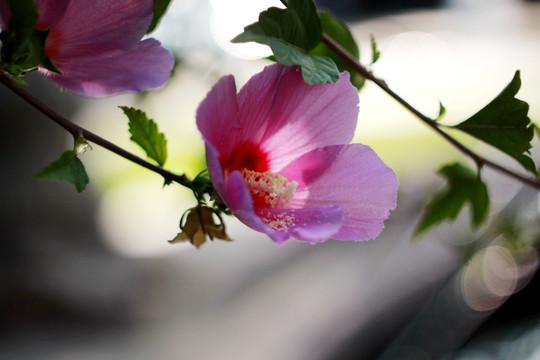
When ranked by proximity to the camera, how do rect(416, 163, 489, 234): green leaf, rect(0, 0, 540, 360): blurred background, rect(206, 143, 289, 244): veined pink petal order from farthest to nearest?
rect(0, 0, 540, 360): blurred background, rect(416, 163, 489, 234): green leaf, rect(206, 143, 289, 244): veined pink petal

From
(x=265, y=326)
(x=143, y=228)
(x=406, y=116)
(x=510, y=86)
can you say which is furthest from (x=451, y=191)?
(x=406, y=116)

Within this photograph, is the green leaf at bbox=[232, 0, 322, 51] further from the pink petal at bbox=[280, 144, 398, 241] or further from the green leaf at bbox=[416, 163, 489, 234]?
the green leaf at bbox=[416, 163, 489, 234]

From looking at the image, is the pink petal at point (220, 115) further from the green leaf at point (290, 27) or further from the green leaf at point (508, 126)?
the green leaf at point (508, 126)

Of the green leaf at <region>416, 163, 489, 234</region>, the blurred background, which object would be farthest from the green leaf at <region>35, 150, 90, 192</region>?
the blurred background

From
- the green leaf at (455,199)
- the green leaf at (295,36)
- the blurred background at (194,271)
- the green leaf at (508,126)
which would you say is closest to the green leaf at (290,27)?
the green leaf at (295,36)

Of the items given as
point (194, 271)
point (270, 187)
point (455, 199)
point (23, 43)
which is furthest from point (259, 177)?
point (194, 271)

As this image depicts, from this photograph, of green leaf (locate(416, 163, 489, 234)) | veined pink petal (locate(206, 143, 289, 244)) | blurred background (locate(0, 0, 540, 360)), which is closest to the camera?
veined pink petal (locate(206, 143, 289, 244))
